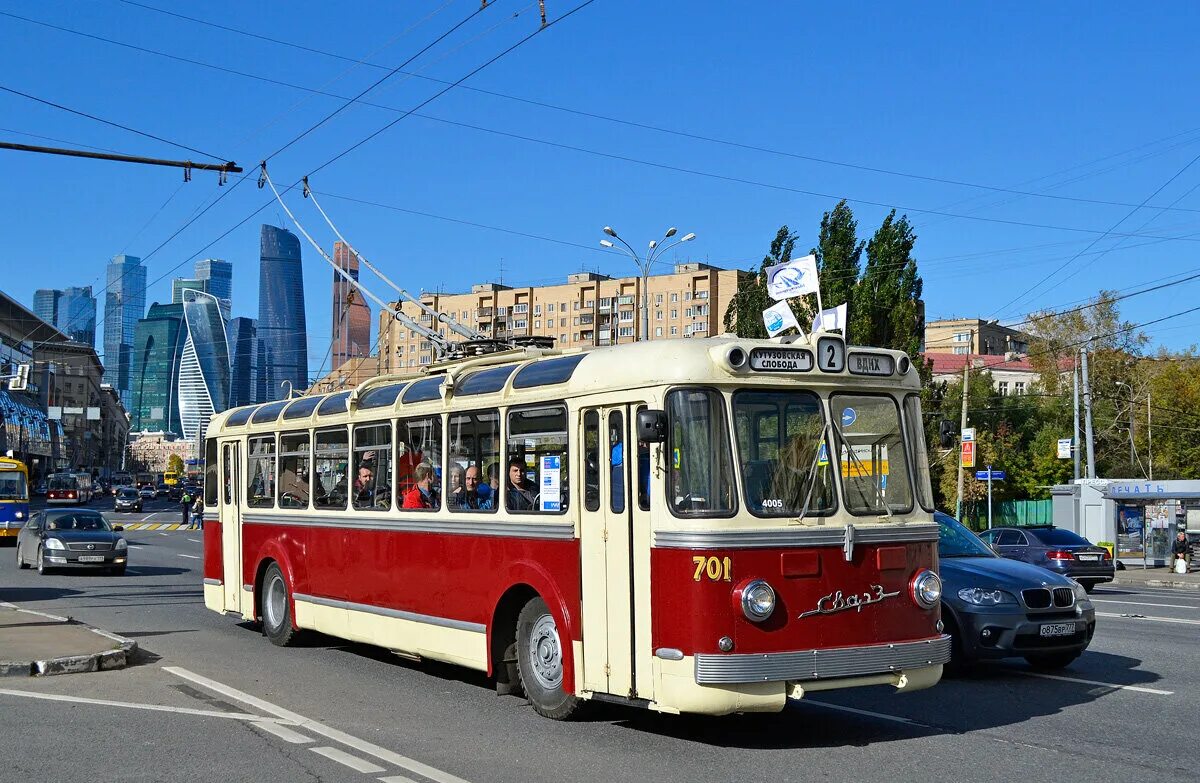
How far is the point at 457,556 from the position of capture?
10.7 metres

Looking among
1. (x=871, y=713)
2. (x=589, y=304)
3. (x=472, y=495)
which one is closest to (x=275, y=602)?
(x=472, y=495)

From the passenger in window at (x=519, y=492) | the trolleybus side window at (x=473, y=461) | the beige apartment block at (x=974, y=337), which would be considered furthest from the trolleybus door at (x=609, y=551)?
the beige apartment block at (x=974, y=337)

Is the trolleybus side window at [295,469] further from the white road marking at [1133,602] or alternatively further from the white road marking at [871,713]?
the white road marking at [1133,602]

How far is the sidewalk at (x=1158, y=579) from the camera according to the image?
102 ft

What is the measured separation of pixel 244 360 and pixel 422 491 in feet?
382

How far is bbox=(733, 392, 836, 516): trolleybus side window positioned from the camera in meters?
8.30

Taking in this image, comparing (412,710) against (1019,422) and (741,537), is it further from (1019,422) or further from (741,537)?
(1019,422)

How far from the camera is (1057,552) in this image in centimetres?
2731

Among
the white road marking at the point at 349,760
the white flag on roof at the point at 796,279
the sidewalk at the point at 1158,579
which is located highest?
the white flag on roof at the point at 796,279

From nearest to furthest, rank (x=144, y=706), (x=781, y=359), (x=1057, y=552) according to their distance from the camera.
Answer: (x=781, y=359) → (x=144, y=706) → (x=1057, y=552)

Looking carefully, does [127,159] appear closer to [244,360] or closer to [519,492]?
[519,492]

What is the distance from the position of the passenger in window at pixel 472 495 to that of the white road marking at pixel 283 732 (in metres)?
2.37

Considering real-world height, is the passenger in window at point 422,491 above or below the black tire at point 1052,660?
above

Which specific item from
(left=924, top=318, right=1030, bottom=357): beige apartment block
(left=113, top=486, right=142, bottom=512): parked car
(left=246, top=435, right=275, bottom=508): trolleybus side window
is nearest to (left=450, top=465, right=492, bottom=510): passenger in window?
(left=246, top=435, right=275, bottom=508): trolleybus side window
